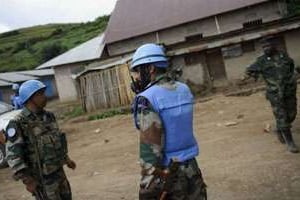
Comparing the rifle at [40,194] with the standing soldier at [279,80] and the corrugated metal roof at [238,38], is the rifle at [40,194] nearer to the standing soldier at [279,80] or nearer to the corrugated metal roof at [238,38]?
the standing soldier at [279,80]

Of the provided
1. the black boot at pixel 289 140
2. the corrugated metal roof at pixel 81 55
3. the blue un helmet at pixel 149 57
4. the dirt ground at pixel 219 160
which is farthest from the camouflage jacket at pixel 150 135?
the corrugated metal roof at pixel 81 55

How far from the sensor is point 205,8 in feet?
79.6

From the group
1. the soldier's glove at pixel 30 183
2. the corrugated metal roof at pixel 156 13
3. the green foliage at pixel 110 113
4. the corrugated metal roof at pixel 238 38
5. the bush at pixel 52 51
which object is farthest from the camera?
the bush at pixel 52 51

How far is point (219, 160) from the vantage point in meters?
8.45

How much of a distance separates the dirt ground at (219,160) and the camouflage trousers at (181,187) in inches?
93.0

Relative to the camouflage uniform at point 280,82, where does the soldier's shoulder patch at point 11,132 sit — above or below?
above

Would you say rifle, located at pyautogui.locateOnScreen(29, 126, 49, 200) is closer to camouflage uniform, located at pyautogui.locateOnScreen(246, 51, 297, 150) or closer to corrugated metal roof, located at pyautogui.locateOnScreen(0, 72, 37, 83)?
camouflage uniform, located at pyautogui.locateOnScreen(246, 51, 297, 150)

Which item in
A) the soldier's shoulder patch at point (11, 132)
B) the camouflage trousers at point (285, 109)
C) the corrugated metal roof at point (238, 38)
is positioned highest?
the corrugated metal roof at point (238, 38)

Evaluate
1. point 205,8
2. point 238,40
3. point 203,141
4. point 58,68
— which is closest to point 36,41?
point 58,68

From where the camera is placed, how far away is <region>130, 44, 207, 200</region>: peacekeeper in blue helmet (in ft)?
11.6

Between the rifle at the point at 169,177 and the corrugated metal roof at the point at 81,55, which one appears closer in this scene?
the rifle at the point at 169,177

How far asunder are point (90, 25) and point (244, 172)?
56489 mm

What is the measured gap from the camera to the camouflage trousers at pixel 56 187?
4.77 meters

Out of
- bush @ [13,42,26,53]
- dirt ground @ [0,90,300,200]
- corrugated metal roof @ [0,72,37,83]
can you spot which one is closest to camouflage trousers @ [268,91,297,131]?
dirt ground @ [0,90,300,200]
